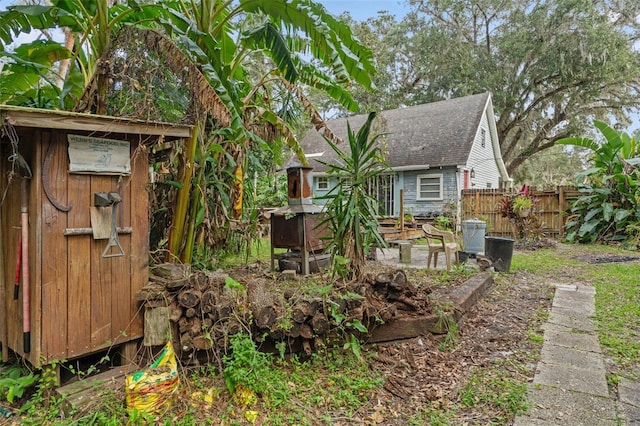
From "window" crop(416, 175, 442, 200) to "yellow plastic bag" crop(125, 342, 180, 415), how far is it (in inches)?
531

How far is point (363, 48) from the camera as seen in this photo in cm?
441

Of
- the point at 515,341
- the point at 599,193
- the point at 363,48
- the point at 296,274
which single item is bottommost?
the point at 515,341

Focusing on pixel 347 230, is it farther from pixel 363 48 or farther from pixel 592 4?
pixel 592 4

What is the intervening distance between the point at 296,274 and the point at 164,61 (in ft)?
9.89

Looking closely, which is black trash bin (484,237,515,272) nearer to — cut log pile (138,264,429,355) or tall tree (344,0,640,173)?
cut log pile (138,264,429,355)

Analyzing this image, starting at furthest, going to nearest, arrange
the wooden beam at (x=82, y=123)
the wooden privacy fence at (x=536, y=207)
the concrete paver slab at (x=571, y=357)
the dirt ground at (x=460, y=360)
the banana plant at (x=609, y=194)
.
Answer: the wooden privacy fence at (x=536, y=207) < the banana plant at (x=609, y=194) < the concrete paver slab at (x=571, y=357) < the dirt ground at (x=460, y=360) < the wooden beam at (x=82, y=123)

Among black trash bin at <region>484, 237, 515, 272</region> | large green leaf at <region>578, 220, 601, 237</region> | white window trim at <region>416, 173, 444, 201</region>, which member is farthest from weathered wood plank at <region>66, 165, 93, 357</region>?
white window trim at <region>416, 173, 444, 201</region>

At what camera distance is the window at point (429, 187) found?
14.8 m

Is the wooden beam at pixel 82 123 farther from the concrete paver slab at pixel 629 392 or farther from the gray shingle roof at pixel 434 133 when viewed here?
the gray shingle roof at pixel 434 133

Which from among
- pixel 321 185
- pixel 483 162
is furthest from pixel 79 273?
pixel 483 162

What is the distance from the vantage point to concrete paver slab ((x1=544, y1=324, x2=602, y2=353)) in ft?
11.6

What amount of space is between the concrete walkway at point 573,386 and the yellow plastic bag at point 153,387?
232 centimetres

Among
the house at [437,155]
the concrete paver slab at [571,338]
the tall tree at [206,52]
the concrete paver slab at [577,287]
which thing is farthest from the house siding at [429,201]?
the concrete paver slab at [571,338]

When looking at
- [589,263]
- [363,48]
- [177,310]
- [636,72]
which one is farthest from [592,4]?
[177,310]
